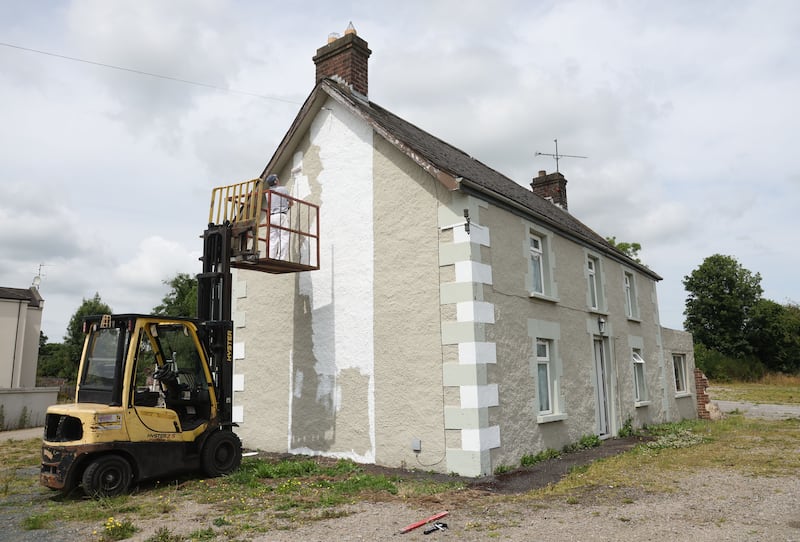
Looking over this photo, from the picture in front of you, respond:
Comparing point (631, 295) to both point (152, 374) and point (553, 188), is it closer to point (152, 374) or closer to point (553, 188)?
point (553, 188)

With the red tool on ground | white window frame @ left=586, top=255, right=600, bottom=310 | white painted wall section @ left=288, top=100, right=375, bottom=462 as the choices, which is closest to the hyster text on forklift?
white painted wall section @ left=288, top=100, right=375, bottom=462

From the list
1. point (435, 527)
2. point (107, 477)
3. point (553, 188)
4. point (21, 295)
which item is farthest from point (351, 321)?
point (21, 295)

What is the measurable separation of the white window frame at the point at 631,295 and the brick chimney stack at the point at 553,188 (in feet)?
13.9

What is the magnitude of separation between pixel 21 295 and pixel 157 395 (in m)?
25.1

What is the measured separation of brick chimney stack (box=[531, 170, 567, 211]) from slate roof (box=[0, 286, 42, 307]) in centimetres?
2502

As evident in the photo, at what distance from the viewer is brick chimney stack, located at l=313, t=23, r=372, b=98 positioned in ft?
42.7

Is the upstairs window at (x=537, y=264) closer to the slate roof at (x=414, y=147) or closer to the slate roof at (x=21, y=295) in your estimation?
the slate roof at (x=414, y=147)

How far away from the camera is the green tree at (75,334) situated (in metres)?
51.4

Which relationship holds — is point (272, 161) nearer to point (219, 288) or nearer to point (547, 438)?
point (219, 288)

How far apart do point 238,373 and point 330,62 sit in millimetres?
7514

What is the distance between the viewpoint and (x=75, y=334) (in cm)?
5544

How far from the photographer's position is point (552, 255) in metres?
12.8

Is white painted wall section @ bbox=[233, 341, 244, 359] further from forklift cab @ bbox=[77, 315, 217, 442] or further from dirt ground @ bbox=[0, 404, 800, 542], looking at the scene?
dirt ground @ bbox=[0, 404, 800, 542]

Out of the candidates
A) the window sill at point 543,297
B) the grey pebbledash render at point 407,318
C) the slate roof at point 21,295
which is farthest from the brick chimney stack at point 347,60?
the slate roof at point 21,295
